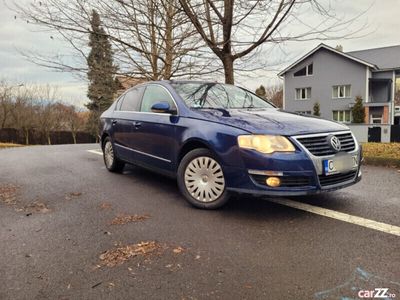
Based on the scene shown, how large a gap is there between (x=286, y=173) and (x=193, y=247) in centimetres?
122

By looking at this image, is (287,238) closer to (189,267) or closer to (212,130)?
(189,267)

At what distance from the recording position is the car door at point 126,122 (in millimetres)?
5883

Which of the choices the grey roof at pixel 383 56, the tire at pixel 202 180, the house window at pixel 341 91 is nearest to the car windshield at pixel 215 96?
the tire at pixel 202 180

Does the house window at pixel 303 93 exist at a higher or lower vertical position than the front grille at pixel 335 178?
higher

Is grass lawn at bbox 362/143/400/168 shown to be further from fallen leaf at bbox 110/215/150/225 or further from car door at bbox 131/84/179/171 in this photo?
fallen leaf at bbox 110/215/150/225

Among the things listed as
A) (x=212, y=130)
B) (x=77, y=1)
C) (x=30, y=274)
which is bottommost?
(x=30, y=274)

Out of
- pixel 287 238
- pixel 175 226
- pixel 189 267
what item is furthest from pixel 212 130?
pixel 189 267

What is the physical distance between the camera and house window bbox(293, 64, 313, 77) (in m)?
39.4

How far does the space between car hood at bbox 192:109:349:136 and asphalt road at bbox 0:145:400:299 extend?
94cm

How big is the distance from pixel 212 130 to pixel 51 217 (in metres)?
2.08

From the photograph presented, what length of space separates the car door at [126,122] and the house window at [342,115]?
34058mm

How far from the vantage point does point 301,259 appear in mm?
2957

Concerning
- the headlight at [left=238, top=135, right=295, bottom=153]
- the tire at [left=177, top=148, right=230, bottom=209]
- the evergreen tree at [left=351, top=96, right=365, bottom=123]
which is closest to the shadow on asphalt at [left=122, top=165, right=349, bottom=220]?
the tire at [left=177, top=148, right=230, bottom=209]

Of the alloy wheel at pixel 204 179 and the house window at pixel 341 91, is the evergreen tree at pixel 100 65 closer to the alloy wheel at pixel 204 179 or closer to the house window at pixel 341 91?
the alloy wheel at pixel 204 179
